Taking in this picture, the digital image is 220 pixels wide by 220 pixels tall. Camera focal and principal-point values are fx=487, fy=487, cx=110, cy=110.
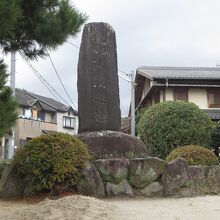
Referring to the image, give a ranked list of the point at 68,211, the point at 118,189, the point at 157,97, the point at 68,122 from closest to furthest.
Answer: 1. the point at 68,211
2. the point at 118,189
3. the point at 157,97
4. the point at 68,122

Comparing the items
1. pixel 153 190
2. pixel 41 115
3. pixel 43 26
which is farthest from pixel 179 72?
pixel 43 26

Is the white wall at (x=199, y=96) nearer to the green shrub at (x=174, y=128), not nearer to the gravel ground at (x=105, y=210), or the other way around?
the green shrub at (x=174, y=128)

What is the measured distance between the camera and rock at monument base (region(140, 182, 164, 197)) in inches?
392

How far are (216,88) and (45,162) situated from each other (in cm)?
2011

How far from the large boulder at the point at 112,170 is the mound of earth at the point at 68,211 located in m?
1.98

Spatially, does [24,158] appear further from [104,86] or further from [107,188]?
[104,86]

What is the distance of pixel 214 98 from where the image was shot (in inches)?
1101

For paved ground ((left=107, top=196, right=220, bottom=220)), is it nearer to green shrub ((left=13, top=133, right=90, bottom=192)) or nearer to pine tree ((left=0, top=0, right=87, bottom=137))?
green shrub ((left=13, top=133, right=90, bottom=192))

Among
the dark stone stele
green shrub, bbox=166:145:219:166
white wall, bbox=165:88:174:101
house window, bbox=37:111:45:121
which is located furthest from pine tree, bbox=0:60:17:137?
house window, bbox=37:111:45:121

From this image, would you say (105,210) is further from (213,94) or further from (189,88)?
(213,94)

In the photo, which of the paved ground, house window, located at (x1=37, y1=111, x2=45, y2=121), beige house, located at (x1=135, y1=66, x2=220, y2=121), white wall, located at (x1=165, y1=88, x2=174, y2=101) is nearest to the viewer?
the paved ground

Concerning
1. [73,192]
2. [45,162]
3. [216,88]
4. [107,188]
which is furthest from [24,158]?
[216,88]

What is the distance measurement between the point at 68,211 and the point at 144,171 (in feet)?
10.1

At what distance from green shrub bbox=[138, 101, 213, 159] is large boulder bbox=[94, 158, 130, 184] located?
667 cm
